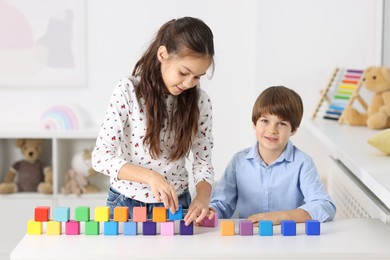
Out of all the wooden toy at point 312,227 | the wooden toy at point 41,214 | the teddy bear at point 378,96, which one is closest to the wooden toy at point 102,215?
the wooden toy at point 41,214

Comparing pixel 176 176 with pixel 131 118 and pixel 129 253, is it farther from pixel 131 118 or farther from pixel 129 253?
pixel 129 253

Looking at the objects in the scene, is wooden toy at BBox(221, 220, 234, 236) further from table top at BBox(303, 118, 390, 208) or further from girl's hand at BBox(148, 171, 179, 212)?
table top at BBox(303, 118, 390, 208)

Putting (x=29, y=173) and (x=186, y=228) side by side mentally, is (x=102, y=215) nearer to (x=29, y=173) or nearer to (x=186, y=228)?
(x=186, y=228)

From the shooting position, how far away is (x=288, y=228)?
1.78 meters

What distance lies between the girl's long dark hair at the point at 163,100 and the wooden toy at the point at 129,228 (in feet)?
0.92

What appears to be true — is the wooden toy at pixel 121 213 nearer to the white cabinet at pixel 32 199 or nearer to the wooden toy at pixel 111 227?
the wooden toy at pixel 111 227

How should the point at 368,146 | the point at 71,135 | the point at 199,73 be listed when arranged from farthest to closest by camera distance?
the point at 71,135 → the point at 368,146 → the point at 199,73

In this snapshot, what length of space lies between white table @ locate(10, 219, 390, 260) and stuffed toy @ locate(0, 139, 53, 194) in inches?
94.4

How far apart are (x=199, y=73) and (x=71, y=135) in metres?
2.20

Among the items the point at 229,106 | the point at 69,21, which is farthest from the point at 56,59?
the point at 229,106

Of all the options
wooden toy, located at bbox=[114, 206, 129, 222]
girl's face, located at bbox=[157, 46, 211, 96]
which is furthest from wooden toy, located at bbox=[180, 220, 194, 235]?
girl's face, located at bbox=[157, 46, 211, 96]

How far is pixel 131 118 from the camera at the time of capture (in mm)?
2012

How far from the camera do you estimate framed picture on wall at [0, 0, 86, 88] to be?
4.20 metres

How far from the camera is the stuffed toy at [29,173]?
4.09m
